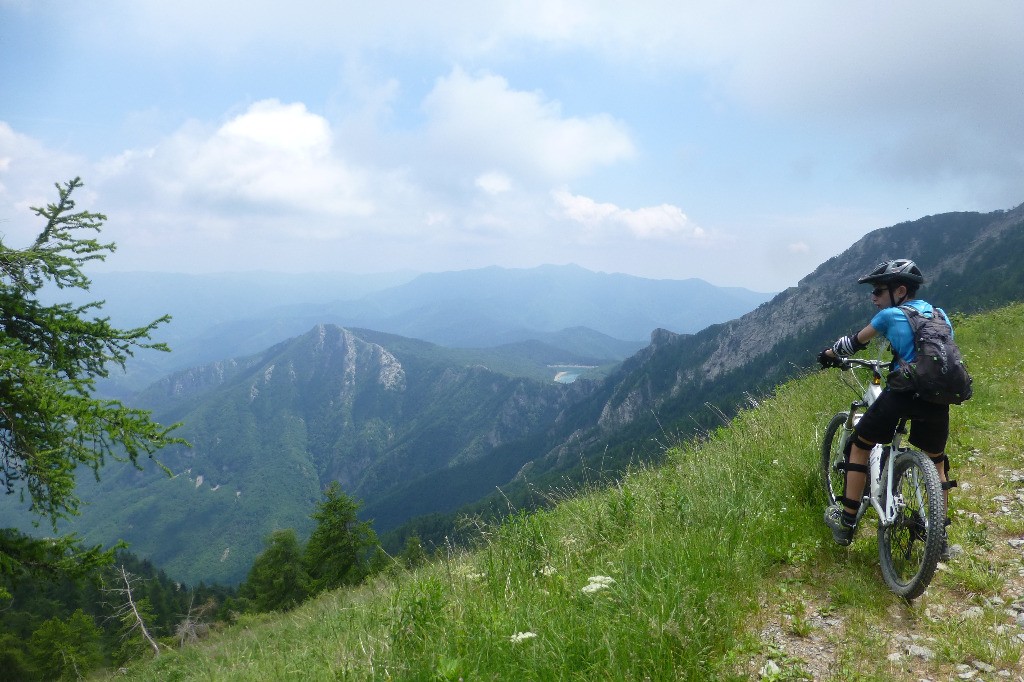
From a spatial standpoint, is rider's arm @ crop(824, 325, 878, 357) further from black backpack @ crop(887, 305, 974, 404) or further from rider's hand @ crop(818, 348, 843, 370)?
black backpack @ crop(887, 305, 974, 404)

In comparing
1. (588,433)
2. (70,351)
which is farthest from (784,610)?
(588,433)

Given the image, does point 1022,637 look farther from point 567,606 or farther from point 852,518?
point 567,606

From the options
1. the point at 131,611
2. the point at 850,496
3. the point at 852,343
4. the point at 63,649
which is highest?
the point at 852,343

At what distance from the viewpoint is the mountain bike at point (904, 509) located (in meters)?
3.71

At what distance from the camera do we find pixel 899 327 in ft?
14.2

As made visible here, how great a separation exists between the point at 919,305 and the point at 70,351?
15355 mm

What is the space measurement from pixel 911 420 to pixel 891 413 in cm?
19

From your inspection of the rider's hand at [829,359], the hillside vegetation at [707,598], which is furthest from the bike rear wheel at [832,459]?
the rider's hand at [829,359]

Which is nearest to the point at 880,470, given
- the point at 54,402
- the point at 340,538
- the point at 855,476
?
the point at 855,476

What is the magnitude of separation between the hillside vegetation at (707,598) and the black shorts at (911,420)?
112 centimetres

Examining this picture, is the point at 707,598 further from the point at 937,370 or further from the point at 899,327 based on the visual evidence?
the point at 899,327

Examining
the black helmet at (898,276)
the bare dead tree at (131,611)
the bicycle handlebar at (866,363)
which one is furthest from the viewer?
the bare dead tree at (131,611)

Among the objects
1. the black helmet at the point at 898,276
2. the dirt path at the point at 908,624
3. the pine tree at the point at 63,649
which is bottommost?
the pine tree at the point at 63,649

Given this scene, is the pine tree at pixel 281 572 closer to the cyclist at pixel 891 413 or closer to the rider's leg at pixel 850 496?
the rider's leg at pixel 850 496
